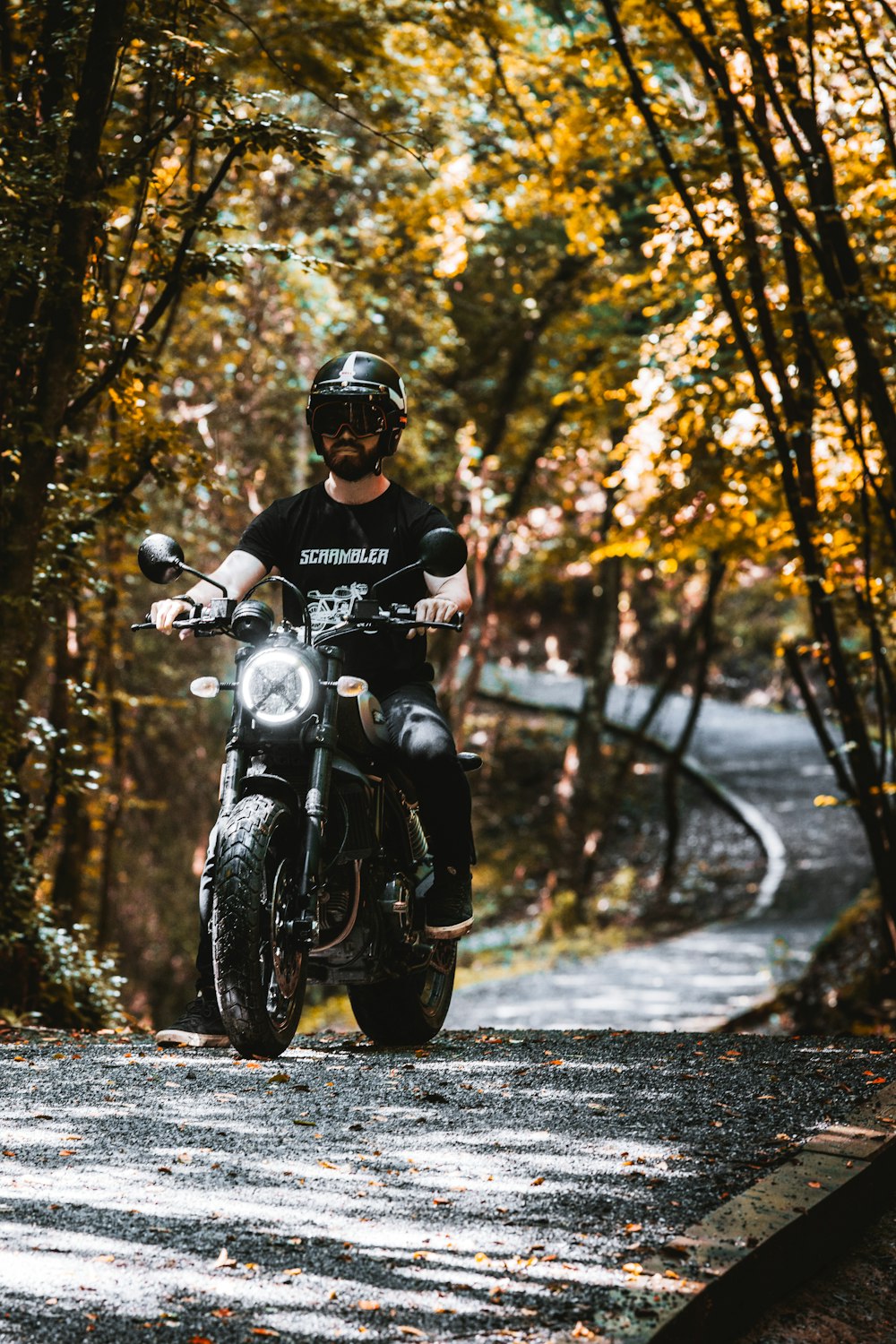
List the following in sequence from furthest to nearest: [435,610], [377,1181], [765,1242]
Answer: [435,610] < [377,1181] < [765,1242]

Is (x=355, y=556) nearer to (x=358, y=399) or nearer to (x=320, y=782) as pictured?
(x=358, y=399)

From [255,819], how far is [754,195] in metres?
7.02

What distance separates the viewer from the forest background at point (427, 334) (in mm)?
7598

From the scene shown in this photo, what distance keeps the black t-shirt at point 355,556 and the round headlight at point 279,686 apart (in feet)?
1.52

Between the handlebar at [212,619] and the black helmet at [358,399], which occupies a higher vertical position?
the black helmet at [358,399]

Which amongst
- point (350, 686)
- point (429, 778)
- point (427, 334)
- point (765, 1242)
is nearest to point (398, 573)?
point (350, 686)

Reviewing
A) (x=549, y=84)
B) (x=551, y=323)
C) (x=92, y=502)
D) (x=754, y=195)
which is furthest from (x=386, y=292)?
(x=92, y=502)

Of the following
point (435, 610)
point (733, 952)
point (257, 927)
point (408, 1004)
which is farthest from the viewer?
point (733, 952)

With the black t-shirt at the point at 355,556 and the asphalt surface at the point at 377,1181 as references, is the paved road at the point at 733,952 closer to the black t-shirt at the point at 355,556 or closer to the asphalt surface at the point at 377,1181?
the black t-shirt at the point at 355,556

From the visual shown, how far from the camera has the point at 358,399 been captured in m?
5.79

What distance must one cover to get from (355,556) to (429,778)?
0.93m

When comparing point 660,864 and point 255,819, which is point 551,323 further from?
point 255,819

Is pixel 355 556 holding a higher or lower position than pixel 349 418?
lower

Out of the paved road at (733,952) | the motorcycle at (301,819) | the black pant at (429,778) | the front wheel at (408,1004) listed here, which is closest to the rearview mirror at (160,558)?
the motorcycle at (301,819)
